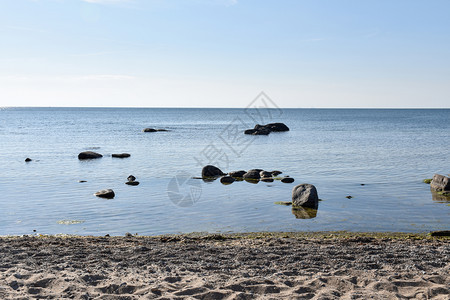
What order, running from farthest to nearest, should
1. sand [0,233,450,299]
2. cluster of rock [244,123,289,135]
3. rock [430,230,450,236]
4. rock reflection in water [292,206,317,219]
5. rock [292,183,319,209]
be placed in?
1. cluster of rock [244,123,289,135]
2. rock [292,183,319,209]
3. rock reflection in water [292,206,317,219]
4. rock [430,230,450,236]
5. sand [0,233,450,299]

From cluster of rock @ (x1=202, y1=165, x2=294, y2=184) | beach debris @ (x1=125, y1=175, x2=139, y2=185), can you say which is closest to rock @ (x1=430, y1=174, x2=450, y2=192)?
cluster of rock @ (x1=202, y1=165, x2=294, y2=184)

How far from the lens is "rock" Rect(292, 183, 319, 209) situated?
18062mm

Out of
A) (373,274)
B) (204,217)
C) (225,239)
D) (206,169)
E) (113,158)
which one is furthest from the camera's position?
(113,158)

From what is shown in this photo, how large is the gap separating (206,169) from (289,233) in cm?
1315

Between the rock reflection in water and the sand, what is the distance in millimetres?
4540

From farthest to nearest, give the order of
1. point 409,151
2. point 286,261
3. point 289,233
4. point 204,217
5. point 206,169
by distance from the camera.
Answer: point 409,151 → point 206,169 → point 204,217 → point 289,233 → point 286,261

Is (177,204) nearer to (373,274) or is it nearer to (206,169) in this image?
(206,169)

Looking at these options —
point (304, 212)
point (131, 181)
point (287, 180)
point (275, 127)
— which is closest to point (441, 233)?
point (304, 212)

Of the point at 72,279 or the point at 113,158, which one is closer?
the point at 72,279

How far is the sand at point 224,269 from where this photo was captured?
7410 millimetres

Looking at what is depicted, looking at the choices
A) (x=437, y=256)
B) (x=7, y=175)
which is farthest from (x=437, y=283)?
(x=7, y=175)

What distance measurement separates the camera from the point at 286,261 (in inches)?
370

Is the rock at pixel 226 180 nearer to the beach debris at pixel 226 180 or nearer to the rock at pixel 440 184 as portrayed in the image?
the beach debris at pixel 226 180

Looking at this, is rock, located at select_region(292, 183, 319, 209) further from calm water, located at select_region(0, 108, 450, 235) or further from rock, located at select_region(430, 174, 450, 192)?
rock, located at select_region(430, 174, 450, 192)
